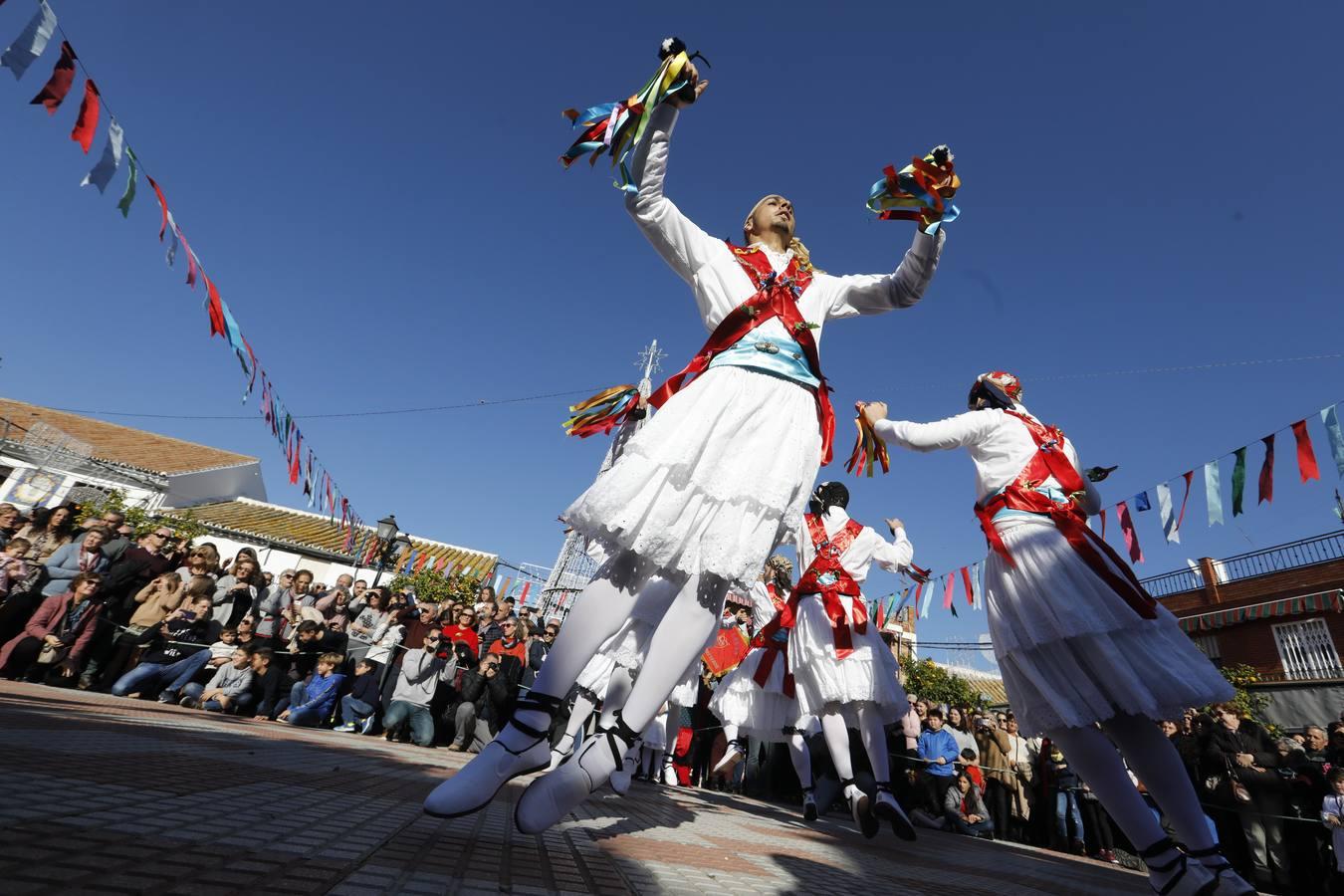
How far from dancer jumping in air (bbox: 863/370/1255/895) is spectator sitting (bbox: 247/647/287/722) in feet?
24.1

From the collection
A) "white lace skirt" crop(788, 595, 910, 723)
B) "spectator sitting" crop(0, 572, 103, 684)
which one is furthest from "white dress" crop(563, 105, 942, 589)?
"spectator sitting" crop(0, 572, 103, 684)

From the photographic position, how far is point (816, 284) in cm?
272

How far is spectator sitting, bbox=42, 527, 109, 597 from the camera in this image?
6.48m

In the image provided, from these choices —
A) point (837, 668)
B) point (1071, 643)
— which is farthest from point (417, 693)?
point (1071, 643)

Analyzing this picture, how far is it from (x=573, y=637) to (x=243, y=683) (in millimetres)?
6659

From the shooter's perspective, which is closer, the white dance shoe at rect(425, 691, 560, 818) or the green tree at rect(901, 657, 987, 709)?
the white dance shoe at rect(425, 691, 560, 818)

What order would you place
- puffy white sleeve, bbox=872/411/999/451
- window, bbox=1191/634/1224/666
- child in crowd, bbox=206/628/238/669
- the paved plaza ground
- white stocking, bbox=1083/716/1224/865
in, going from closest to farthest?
the paved plaza ground, white stocking, bbox=1083/716/1224/865, puffy white sleeve, bbox=872/411/999/451, child in crowd, bbox=206/628/238/669, window, bbox=1191/634/1224/666

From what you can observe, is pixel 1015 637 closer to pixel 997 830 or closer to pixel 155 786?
pixel 155 786

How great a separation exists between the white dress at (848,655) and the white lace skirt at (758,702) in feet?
2.13

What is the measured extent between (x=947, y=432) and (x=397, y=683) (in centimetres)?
661

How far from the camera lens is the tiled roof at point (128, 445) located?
2706 cm

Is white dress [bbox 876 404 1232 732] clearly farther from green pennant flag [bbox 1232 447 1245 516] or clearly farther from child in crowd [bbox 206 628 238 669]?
child in crowd [bbox 206 628 238 669]

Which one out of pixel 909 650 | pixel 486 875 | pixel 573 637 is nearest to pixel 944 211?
pixel 573 637

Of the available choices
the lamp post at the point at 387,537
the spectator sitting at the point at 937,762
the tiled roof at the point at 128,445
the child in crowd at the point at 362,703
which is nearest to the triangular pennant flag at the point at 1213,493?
the spectator sitting at the point at 937,762
